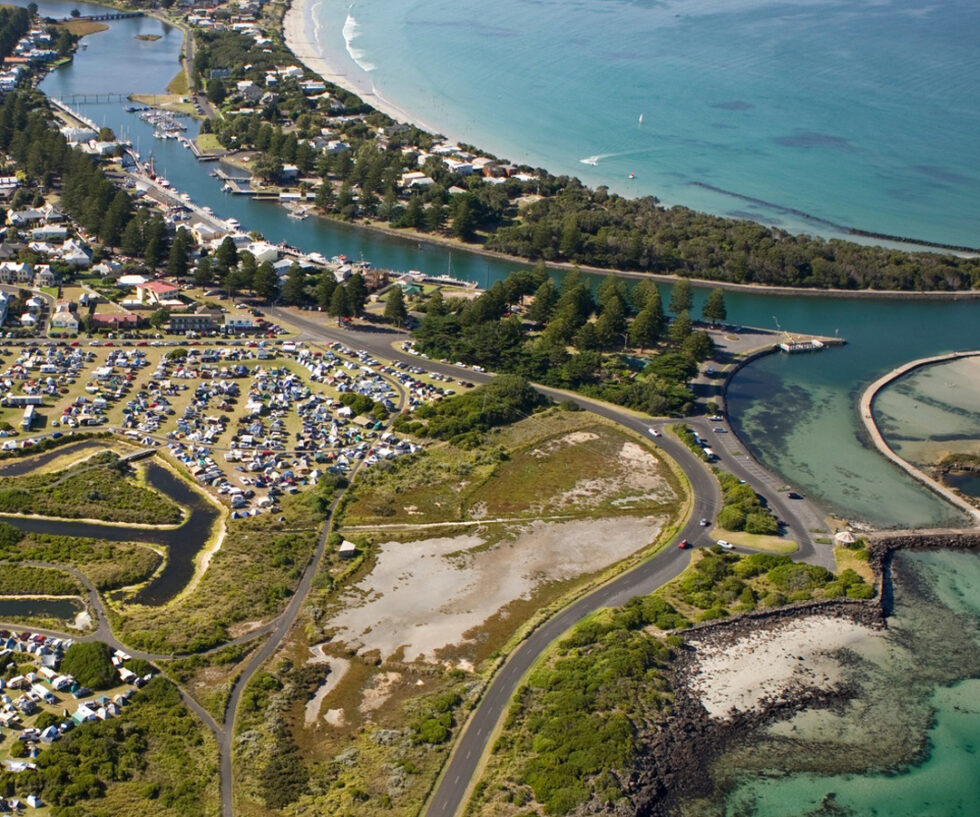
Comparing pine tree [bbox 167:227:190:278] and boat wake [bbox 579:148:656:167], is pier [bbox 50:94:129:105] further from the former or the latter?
pine tree [bbox 167:227:190:278]

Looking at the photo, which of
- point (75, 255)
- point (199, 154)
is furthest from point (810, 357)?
point (199, 154)

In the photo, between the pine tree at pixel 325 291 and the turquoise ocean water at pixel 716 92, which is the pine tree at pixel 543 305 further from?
the turquoise ocean water at pixel 716 92

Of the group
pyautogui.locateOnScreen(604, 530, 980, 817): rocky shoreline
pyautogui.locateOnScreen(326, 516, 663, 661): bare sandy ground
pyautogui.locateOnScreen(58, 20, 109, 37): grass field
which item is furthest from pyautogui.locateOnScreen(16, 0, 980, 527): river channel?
pyautogui.locateOnScreen(58, 20, 109, 37): grass field

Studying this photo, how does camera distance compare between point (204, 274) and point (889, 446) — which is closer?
point (889, 446)

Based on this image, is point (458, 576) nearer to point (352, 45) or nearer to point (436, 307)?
point (436, 307)

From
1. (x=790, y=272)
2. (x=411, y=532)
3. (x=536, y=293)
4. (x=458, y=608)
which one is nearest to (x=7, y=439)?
(x=411, y=532)

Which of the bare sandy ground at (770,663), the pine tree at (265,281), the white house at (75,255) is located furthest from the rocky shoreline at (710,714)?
the white house at (75,255)

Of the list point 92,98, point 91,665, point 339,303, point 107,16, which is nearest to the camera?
point 91,665

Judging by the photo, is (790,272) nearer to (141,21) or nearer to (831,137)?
(831,137)
